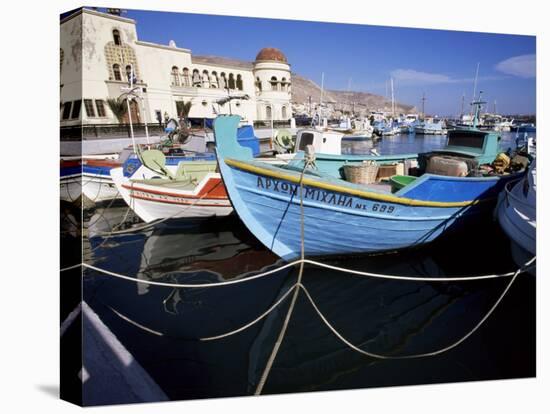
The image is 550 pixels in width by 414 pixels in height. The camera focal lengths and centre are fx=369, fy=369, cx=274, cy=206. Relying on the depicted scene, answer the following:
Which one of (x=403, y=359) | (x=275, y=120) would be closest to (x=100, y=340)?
(x=403, y=359)

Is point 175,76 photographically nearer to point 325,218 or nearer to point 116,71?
point 116,71

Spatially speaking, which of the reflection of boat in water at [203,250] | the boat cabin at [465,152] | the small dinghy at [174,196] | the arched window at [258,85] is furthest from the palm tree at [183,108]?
the boat cabin at [465,152]

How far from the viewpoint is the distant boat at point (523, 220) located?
4.27 m

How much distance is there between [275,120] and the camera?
15.1m

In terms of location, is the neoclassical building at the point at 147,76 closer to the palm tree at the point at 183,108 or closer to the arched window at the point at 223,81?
the arched window at the point at 223,81

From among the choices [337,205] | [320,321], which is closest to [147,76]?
[337,205]

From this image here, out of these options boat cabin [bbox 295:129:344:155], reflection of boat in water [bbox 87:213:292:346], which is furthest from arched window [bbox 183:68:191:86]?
reflection of boat in water [bbox 87:213:292:346]

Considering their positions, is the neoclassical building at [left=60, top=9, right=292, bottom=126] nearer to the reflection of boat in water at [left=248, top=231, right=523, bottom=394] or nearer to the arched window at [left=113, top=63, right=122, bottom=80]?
the arched window at [left=113, top=63, right=122, bottom=80]

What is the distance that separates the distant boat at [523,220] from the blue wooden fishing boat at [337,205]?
59 cm

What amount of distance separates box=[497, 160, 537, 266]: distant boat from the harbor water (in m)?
0.37

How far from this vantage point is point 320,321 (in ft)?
13.8

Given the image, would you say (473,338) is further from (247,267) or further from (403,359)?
(247,267)

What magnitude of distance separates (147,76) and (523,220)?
9.27 m

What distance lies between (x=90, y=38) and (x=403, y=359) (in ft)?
13.4
